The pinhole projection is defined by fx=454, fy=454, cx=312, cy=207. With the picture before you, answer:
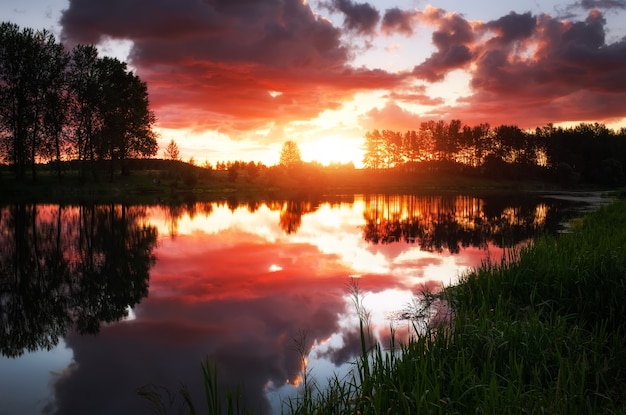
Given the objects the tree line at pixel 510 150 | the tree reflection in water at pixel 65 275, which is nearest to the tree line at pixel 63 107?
the tree reflection in water at pixel 65 275

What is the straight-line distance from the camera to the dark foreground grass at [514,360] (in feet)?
18.8

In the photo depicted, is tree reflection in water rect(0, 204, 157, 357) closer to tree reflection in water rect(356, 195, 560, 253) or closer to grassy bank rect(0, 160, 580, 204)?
tree reflection in water rect(356, 195, 560, 253)

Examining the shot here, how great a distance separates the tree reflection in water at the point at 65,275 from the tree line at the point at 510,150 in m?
124

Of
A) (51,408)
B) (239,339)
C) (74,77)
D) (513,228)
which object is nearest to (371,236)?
(513,228)

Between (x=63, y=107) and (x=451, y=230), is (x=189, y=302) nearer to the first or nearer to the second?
(x=451, y=230)

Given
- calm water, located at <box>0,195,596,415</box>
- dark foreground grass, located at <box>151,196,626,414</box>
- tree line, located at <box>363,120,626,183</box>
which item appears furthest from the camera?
tree line, located at <box>363,120,626,183</box>

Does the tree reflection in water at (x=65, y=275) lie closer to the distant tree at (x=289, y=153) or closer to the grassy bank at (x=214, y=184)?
the grassy bank at (x=214, y=184)

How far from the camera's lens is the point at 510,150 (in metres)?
145

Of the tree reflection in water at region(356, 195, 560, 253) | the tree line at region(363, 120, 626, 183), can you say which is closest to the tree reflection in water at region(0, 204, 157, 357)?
the tree reflection in water at region(356, 195, 560, 253)

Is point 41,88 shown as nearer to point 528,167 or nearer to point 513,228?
point 513,228

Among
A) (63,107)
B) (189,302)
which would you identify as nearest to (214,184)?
(63,107)

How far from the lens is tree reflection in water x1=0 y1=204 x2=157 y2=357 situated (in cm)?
1262

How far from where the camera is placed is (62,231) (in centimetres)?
3131

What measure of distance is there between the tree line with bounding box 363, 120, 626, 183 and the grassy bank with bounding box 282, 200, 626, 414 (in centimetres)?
13131
